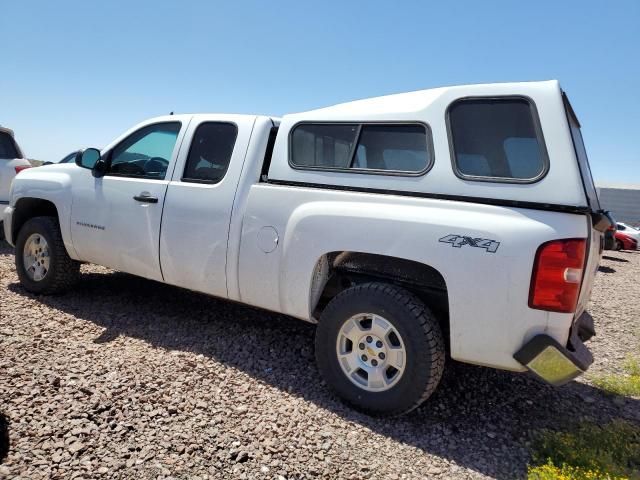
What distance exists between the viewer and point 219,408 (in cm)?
281

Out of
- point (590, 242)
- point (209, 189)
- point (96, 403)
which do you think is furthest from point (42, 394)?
point (590, 242)

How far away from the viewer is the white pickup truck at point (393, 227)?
2387 millimetres

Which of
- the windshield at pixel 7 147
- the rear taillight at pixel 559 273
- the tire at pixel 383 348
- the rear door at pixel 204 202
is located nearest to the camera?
the rear taillight at pixel 559 273

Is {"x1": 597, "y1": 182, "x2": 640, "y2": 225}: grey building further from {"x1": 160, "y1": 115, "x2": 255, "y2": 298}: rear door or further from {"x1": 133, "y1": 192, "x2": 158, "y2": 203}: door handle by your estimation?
{"x1": 133, "y1": 192, "x2": 158, "y2": 203}: door handle

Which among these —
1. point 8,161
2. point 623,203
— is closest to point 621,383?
point 8,161

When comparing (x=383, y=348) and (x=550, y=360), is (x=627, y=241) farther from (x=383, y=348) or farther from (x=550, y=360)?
Answer: (x=383, y=348)

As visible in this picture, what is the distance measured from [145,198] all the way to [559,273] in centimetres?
328

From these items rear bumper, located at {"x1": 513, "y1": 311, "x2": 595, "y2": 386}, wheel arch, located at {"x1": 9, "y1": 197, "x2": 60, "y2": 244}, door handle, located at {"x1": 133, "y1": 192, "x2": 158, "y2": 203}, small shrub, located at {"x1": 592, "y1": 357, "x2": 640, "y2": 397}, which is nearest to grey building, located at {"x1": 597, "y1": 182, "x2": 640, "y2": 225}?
small shrub, located at {"x1": 592, "y1": 357, "x2": 640, "y2": 397}

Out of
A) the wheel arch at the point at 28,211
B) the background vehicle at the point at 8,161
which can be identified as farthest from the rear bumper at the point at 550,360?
the background vehicle at the point at 8,161

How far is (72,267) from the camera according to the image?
4602 millimetres

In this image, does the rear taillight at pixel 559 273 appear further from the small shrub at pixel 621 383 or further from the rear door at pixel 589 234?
the small shrub at pixel 621 383

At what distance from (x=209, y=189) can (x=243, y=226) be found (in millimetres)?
497

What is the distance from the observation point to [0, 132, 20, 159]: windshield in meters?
6.91

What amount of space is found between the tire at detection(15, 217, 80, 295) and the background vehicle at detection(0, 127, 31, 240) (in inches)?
98.7
